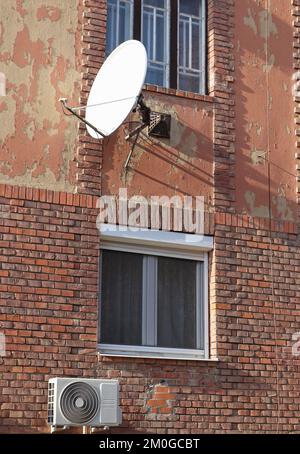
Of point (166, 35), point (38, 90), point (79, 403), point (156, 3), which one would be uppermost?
point (156, 3)

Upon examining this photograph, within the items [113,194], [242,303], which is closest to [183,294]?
[242,303]

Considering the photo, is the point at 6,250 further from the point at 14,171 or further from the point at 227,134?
the point at 227,134

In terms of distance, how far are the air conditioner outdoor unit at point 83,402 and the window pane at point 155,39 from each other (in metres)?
3.77

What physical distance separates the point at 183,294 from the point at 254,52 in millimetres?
3156

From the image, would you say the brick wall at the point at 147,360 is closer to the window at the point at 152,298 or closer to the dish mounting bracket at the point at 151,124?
the window at the point at 152,298

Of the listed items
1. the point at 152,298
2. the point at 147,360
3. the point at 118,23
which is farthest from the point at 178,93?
the point at 147,360

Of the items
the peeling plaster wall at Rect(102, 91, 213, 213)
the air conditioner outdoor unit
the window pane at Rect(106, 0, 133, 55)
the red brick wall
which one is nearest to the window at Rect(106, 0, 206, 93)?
the window pane at Rect(106, 0, 133, 55)

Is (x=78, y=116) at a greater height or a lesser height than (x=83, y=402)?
greater

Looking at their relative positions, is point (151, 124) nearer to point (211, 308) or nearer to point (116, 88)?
point (116, 88)

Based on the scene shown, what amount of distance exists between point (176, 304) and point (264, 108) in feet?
8.79

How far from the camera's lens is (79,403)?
880 cm

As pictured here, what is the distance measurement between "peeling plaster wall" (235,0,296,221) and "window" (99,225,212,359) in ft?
3.41

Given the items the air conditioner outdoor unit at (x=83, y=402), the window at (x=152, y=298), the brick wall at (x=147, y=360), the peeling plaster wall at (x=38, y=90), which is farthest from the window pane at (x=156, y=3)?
the air conditioner outdoor unit at (x=83, y=402)

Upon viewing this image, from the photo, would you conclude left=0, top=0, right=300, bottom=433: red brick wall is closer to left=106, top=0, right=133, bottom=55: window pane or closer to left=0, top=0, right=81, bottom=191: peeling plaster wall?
left=0, top=0, right=81, bottom=191: peeling plaster wall
